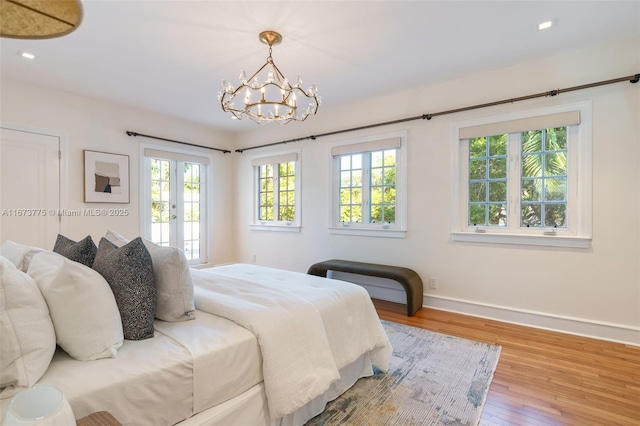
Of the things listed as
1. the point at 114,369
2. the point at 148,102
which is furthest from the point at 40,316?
the point at 148,102

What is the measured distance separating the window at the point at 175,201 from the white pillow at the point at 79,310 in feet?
11.6

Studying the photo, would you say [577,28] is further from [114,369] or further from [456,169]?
[114,369]

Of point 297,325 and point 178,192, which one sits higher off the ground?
point 178,192

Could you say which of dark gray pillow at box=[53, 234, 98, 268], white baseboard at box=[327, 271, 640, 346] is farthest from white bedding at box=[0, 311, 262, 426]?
white baseboard at box=[327, 271, 640, 346]

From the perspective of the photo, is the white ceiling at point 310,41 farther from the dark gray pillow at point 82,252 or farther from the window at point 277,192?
the dark gray pillow at point 82,252

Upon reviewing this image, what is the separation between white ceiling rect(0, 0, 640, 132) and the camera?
7.29 feet

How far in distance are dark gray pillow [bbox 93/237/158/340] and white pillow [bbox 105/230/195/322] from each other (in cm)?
10

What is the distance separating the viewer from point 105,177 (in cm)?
399

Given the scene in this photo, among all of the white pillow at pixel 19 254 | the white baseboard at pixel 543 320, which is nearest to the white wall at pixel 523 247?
the white baseboard at pixel 543 320

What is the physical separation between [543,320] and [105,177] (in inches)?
205

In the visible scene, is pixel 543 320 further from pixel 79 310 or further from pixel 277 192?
pixel 277 192

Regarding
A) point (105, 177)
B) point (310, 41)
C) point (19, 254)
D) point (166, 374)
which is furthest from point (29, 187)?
point (166, 374)

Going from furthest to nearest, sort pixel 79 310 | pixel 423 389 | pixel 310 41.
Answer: pixel 310 41 < pixel 423 389 < pixel 79 310

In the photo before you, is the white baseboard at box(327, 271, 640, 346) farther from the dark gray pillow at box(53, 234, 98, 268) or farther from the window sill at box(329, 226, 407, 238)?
the dark gray pillow at box(53, 234, 98, 268)
